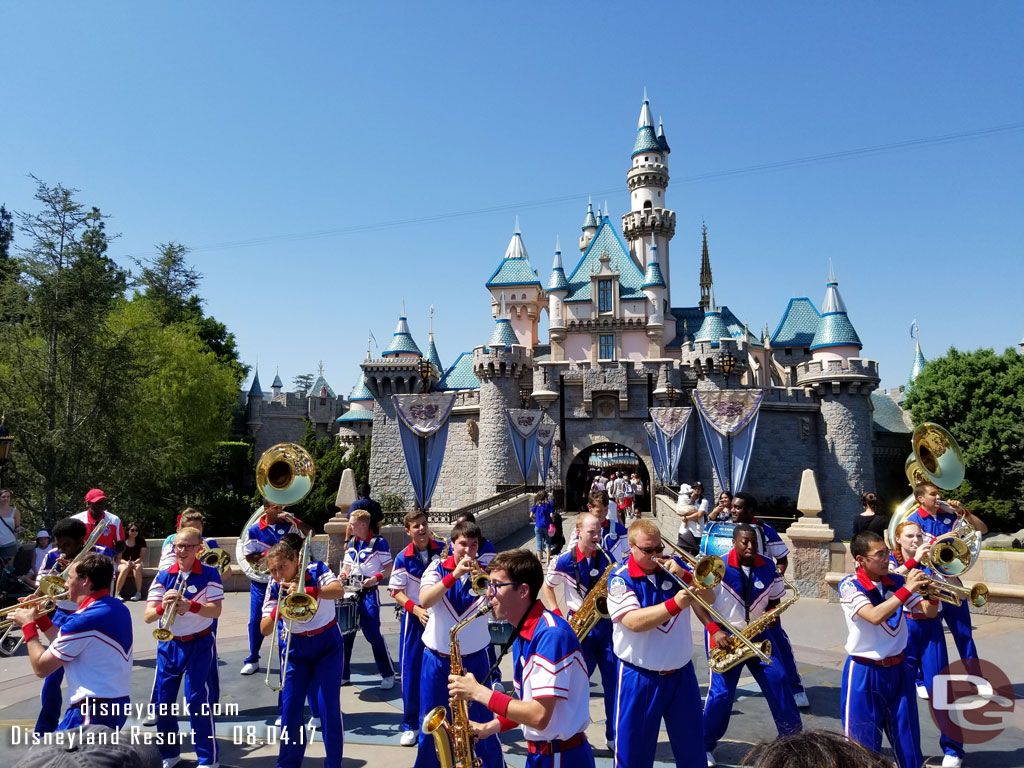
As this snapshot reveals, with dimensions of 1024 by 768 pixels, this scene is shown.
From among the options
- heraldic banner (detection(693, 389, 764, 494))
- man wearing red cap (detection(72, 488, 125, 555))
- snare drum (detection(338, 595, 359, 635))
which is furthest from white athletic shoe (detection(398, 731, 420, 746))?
heraldic banner (detection(693, 389, 764, 494))

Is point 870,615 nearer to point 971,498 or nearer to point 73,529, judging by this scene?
point 73,529

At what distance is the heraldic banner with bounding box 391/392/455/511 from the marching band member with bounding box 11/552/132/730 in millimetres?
15651

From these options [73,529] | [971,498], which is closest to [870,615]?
[73,529]

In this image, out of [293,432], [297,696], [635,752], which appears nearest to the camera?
[635,752]

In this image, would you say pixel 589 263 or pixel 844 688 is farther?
pixel 589 263

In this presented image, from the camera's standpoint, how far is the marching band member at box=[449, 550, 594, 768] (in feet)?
9.40

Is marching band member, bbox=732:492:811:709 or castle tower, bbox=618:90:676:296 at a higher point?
castle tower, bbox=618:90:676:296

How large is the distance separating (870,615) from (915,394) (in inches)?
1425

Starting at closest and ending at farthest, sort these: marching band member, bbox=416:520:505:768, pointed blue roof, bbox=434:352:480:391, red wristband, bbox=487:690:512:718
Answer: red wristband, bbox=487:690:512:718, marching band member, bbox=416:520:505:768, pointed blue roof, bbox=434:352:480:391

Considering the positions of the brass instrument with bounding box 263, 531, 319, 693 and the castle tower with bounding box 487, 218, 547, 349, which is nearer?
the brass instrument with bounding box 263, 531, 319, 693

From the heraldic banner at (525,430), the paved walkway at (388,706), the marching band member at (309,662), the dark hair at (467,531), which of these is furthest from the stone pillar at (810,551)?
the heraldic banner at (525,430)

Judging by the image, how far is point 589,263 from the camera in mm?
40188

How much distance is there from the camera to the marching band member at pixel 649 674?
3.90m

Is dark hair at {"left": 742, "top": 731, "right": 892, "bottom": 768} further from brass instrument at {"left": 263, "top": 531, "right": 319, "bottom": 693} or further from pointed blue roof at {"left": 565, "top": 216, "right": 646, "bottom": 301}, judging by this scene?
pointed blue roof at {"left": 565, "top": 216, "right": 646, "bottom": 301}
